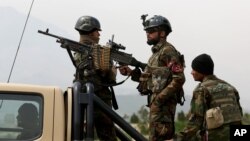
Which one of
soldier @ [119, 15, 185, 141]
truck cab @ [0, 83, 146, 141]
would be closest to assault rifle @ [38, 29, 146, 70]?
soldier @ [119, 15, 185, 141]

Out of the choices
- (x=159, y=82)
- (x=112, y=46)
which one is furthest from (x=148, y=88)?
(x=112, y=46)

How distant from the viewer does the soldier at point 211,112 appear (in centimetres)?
479

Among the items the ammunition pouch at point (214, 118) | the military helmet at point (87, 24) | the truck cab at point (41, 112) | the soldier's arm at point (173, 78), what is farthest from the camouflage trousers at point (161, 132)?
the truck cab at point (41, 112)

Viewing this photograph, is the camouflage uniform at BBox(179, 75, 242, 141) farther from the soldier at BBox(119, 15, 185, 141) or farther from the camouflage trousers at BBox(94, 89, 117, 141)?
the soldier at BBox(119, 15, 185, 141)

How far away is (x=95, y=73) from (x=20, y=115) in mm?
1788

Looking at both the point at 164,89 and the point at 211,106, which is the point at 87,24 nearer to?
the point at 164,89

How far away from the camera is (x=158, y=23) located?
19.3 ft

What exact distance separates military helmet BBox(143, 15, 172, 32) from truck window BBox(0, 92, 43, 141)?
242 centimetres

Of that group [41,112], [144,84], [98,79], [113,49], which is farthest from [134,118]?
[41,112]

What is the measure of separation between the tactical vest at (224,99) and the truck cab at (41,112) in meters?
1.43

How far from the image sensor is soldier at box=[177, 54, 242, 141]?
479 cm

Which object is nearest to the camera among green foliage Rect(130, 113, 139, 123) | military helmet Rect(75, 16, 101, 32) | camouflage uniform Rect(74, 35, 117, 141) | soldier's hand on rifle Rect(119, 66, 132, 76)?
camouflage uniform Rect(74, 35, 117, 141)

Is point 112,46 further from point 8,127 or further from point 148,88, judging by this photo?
point 8,127

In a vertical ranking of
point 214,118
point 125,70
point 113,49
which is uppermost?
point 113,49
